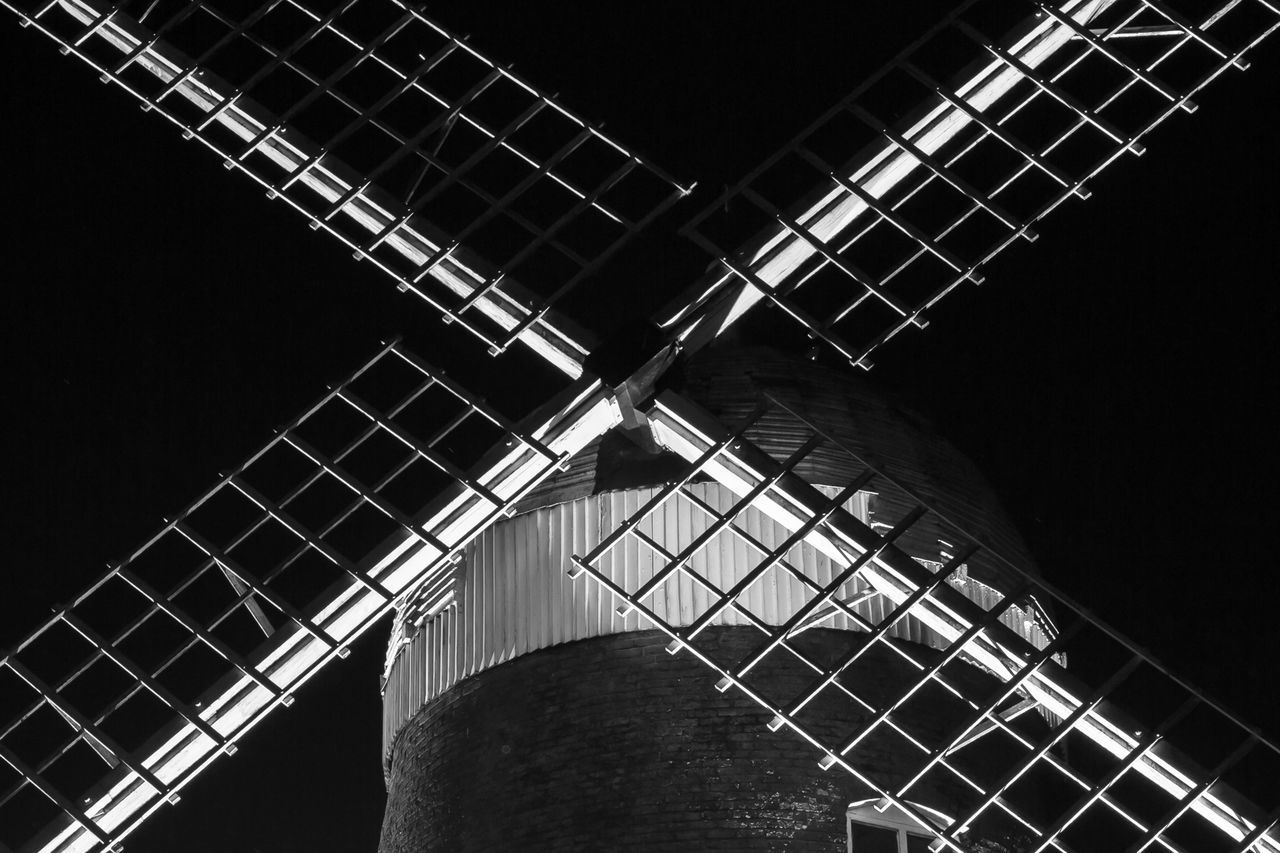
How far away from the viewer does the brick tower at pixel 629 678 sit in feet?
23.6

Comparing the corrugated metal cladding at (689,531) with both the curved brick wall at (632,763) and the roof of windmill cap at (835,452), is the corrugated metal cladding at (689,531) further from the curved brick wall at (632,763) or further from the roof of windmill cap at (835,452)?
the curved brick wall at (632,763)

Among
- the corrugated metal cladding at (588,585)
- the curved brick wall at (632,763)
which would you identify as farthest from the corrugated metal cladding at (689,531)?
the curved brick wall at (632,763)

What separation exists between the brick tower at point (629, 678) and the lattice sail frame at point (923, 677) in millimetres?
72

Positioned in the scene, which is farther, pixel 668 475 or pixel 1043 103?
pixel 1043 103

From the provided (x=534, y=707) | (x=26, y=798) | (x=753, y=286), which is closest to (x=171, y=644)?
(x=26, y=798)

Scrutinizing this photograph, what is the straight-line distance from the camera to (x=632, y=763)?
7.26m

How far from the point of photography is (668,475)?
7770 mm

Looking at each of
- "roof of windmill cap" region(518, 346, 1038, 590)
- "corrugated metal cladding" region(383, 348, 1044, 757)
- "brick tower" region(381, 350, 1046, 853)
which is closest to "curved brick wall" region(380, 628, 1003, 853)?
"brick tower" region(381, 350, 1046, 853)

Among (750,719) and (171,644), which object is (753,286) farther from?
(171,644)

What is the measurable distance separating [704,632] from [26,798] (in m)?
7.03

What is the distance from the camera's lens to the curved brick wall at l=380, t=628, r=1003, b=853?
7.13 metres

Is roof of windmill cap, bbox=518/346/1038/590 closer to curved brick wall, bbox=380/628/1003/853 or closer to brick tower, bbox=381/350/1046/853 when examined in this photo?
brick tower, bbox=381/350/1046/853

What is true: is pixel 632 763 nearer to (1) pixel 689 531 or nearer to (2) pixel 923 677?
(1) pixel 689 531

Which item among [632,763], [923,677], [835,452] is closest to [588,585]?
[632,763]
